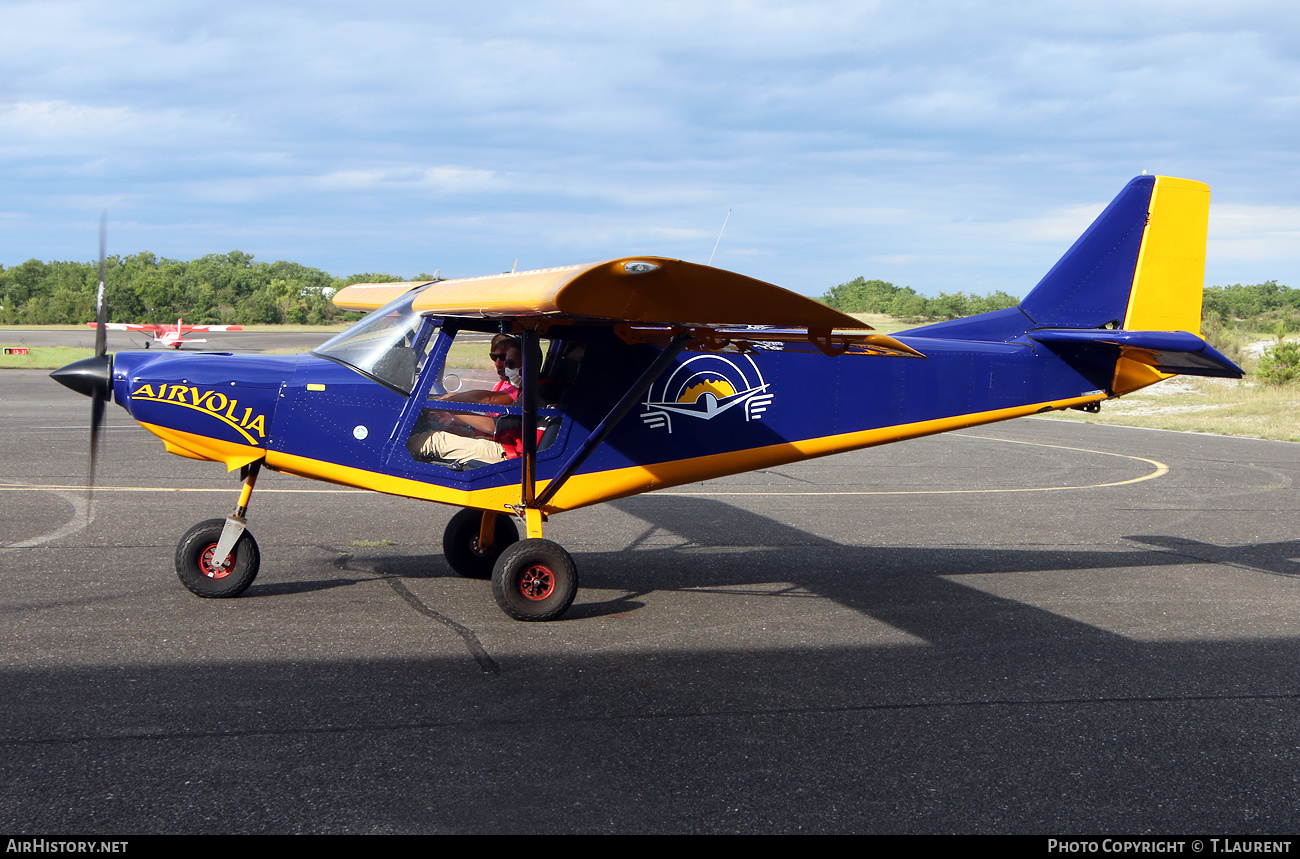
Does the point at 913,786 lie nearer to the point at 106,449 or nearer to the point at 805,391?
the point at 805,391

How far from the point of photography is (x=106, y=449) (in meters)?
14.8

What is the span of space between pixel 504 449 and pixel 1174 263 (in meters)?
6.10

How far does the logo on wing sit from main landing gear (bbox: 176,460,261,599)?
292 centimetres

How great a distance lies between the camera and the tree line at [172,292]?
7725cm

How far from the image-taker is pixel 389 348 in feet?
22.6

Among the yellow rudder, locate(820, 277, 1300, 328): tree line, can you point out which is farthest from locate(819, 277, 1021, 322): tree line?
the yellow rudder

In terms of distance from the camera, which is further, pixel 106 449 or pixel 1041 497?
pixel 106 449

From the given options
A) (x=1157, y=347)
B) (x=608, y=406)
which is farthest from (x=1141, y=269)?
(x=608, y=406)

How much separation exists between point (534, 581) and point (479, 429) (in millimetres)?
1181

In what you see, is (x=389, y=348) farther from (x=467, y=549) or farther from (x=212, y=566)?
(x=212, y=566)

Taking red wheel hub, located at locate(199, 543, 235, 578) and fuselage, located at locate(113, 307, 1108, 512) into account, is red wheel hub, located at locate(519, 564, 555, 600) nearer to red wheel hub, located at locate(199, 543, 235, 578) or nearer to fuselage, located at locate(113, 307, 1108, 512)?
fuselage, located at locate(113, 307, 1108, 512)

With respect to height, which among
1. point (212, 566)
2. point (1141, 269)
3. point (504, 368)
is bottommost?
point (212, 566)
